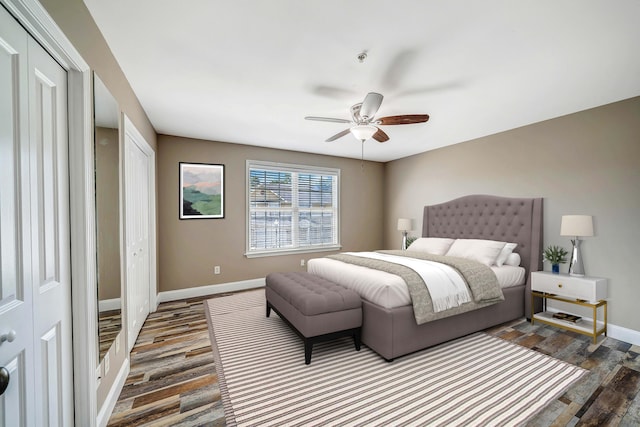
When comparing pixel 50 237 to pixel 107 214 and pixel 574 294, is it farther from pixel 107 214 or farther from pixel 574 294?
pixel 574 294

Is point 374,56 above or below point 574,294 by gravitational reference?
above

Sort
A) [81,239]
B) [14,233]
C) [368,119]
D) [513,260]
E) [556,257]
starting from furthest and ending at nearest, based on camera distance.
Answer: [513,260] < [556,257] < [368,119] < [81,239] < [14,233]

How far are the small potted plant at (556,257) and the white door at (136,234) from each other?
4.56 m

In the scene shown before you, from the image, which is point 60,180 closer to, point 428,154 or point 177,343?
point 177,343

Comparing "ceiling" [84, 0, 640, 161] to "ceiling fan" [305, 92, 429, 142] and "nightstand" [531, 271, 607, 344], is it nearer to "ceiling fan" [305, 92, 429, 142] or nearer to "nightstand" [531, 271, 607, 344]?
"ceiling fan" [305, 92, 429, 142]

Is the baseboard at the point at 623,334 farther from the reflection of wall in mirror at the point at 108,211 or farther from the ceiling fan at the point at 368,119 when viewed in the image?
the reflection of wall in mirror at the point at 108,211

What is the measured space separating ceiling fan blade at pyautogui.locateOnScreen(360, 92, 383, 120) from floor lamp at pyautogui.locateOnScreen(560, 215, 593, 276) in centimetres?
244

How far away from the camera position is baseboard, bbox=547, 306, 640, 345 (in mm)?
2711

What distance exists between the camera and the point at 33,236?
1096 mm

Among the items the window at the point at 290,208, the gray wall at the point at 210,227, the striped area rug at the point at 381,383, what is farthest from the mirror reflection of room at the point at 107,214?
the window at the point at 290,208

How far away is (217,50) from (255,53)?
274 mm

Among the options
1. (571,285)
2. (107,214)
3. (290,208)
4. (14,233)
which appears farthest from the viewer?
(290,208)

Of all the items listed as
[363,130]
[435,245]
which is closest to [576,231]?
[435,245]

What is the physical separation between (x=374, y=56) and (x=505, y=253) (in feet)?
9.97
